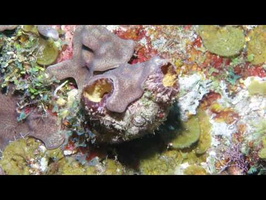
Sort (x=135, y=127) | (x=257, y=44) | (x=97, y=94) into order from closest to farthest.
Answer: (x=97, y=94) → (x=135, y=127) → (x=257, y=44)

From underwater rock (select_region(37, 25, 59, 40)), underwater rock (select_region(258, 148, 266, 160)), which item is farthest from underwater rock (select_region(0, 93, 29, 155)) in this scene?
underwater rock (select_region(258, 148, 266, 160))

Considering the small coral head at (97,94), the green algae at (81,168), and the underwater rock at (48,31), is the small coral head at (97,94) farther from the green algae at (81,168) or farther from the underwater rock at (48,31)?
the underwater rock at (48,31)

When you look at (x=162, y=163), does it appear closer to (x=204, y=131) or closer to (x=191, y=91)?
(x=204, y=131)

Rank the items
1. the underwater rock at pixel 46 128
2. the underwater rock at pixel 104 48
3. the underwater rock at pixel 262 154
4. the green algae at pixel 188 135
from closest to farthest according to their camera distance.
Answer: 1. the underwater rock at pixel 104 48
2. the underwater rock at pixel 262 154
3. the underwater rock at pixel 46 128
4. the green algae at pixel 188 135

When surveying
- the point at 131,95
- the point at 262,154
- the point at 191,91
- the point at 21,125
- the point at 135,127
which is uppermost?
the point at 131,95

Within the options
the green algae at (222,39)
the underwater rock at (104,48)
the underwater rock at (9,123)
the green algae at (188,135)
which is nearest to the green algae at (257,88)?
the green algae at (222,39)

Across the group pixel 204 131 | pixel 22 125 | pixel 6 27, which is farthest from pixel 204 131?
pixel 6 27
